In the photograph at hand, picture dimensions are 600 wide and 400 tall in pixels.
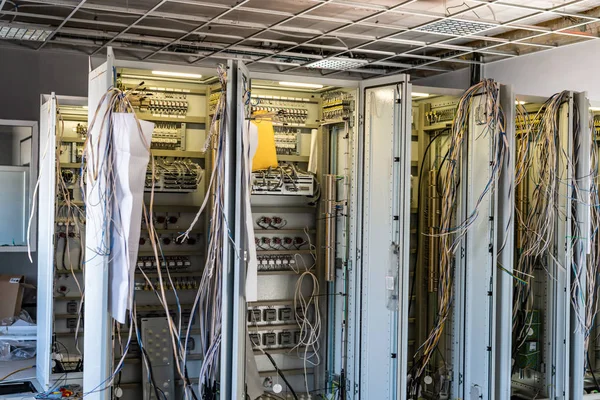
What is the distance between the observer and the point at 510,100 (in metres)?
5.55

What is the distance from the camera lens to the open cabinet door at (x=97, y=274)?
13.8 feet

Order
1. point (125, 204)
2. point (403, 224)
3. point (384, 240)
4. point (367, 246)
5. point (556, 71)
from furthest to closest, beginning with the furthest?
1. point (556, 71)
2. point (367, 246)
3. point (384, 240)
4. point (403, 224)
5. point (125, 204)

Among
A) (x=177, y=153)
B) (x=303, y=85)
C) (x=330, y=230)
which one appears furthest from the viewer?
(x=177, y=153)

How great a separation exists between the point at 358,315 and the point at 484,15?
3280 mm

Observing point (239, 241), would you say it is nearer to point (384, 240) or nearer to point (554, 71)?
point (384, 240)

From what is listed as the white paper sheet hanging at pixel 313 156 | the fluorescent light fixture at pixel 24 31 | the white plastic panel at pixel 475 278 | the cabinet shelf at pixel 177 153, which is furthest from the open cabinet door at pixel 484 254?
the fluorescent light fixture at pixel 24 31

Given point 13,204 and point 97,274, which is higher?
point 13,204

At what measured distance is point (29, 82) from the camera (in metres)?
7.75

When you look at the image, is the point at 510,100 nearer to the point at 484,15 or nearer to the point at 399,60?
the point at 484,15

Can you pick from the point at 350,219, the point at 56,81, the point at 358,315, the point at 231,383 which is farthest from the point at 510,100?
the point at 56,81

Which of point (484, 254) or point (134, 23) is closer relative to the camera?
point (484, 254)

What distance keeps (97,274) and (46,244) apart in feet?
3.78

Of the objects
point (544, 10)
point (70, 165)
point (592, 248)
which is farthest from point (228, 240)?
point (544, 10)

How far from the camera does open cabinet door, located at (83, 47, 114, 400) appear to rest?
13.8 feet
